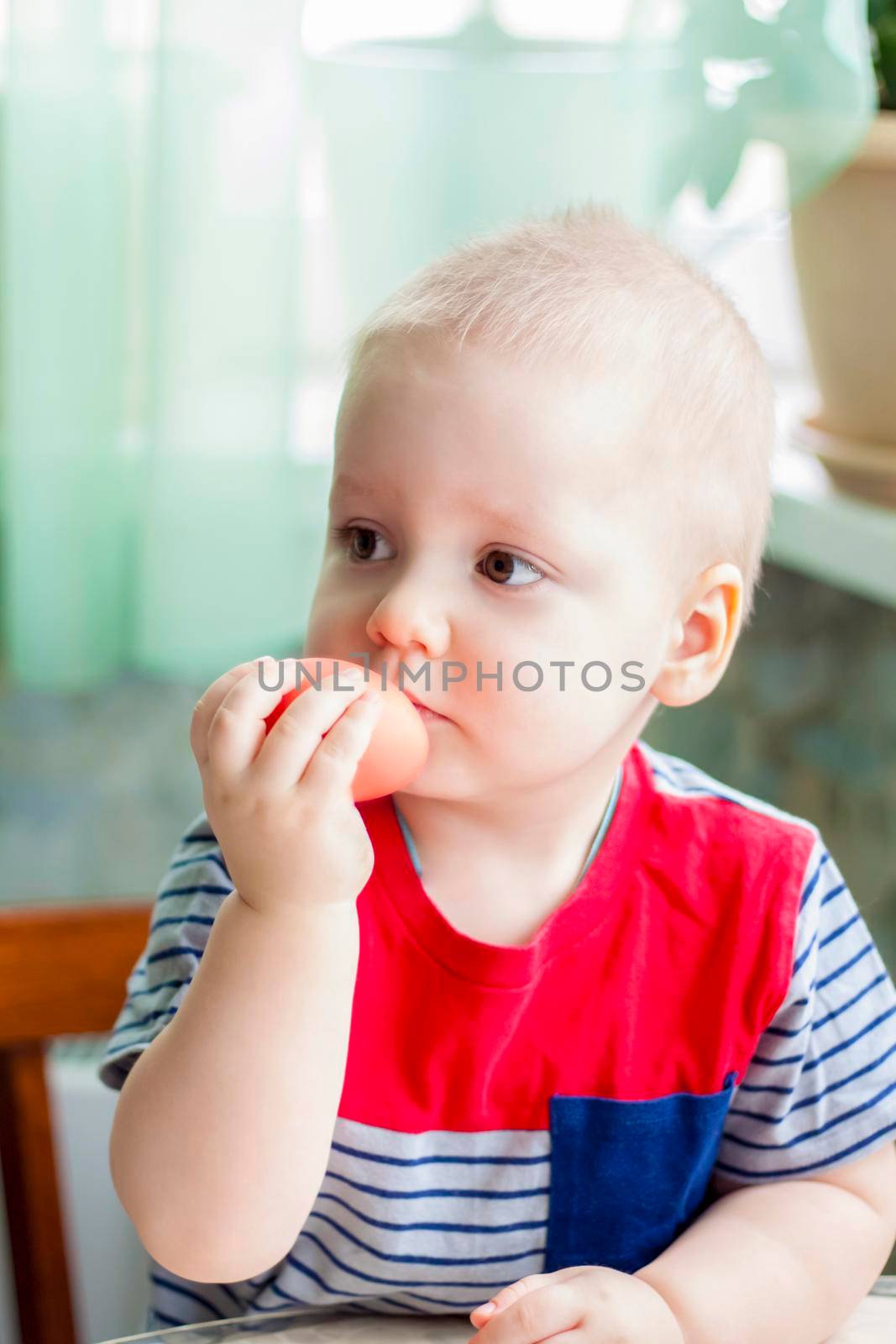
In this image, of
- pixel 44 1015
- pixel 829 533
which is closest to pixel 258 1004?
pixel 44 1015

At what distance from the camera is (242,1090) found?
1.89 feet

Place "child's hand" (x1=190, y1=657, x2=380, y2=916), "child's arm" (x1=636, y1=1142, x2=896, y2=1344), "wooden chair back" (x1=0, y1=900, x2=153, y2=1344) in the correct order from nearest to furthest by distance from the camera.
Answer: "child's hand" (x1=190, y1=657, x2=380, y2=916) → "child's arm" (x1=636, y1=1142, x2=896, y2=1344) → "wooden chair back" (x1=0, y1=900, x2=153, y2=1344)

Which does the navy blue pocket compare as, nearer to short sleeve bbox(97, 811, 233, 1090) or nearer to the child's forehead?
short sleeve bbox(97, 811, 233, 1090)

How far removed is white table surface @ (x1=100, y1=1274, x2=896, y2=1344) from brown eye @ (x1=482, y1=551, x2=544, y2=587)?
35 centimetres

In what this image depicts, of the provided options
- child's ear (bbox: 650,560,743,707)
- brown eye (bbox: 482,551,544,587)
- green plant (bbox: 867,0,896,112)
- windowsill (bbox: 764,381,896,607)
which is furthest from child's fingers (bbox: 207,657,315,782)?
green plant (bbox: 867,0,896,112)

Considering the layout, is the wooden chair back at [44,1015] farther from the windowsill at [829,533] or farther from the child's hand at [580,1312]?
the windowsill at [829,533]

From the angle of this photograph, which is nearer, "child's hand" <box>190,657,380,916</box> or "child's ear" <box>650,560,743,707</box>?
"child's hand" <box>190,657,380,916</box>

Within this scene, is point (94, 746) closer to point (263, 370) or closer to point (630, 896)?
point (263, 370)

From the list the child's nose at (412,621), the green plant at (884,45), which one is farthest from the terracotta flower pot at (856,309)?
the child's nose at (412,621)

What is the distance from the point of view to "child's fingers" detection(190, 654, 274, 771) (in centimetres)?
58

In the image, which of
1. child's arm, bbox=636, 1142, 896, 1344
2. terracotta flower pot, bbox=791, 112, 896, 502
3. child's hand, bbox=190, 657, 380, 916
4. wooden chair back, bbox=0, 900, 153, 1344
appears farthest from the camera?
terracotta flower pot, bbox=791, 112, 896, 502

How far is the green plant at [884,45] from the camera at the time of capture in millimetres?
1138

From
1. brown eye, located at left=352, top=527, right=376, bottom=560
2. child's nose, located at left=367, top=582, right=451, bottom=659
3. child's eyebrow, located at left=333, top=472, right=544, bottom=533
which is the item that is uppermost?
child's eyebrow, located at left=333, top=472, right=544, bottom=533

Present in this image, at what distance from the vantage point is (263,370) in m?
1.27
